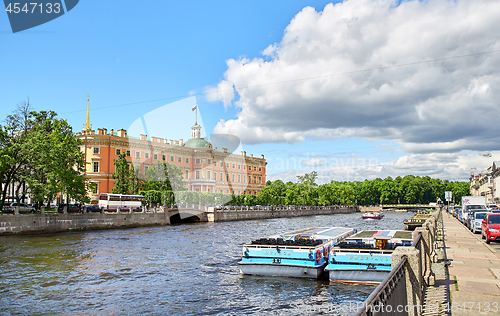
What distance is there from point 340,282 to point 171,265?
10.5 m

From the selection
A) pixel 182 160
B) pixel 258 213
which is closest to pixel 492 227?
pixel 258 213

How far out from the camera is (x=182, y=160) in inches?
3880

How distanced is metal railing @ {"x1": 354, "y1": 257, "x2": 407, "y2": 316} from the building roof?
104 meters

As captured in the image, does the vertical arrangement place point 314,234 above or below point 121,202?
below

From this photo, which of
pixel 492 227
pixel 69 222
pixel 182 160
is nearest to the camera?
pixel 492 227

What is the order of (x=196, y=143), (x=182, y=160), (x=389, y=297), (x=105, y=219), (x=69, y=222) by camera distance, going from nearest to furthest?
(x=389, y=297), (x=69, y=222), (x=105, y=219), (x=182, y=160), (x=196, y=143)

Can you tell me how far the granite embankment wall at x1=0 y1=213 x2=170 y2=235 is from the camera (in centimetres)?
3797

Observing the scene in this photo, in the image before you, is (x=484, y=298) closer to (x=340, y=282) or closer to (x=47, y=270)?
(x=340, y=282)

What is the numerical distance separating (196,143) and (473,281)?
10088 centimetres

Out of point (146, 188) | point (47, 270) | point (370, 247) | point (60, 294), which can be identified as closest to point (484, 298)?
point (370, 247)

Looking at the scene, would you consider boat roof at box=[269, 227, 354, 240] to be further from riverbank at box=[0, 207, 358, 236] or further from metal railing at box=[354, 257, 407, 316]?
riverbank at box=[0, 207, 358, 236]

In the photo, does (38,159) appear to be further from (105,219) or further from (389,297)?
(389,297)

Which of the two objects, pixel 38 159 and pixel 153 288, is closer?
pixel 153 288

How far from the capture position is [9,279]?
18719 mm
